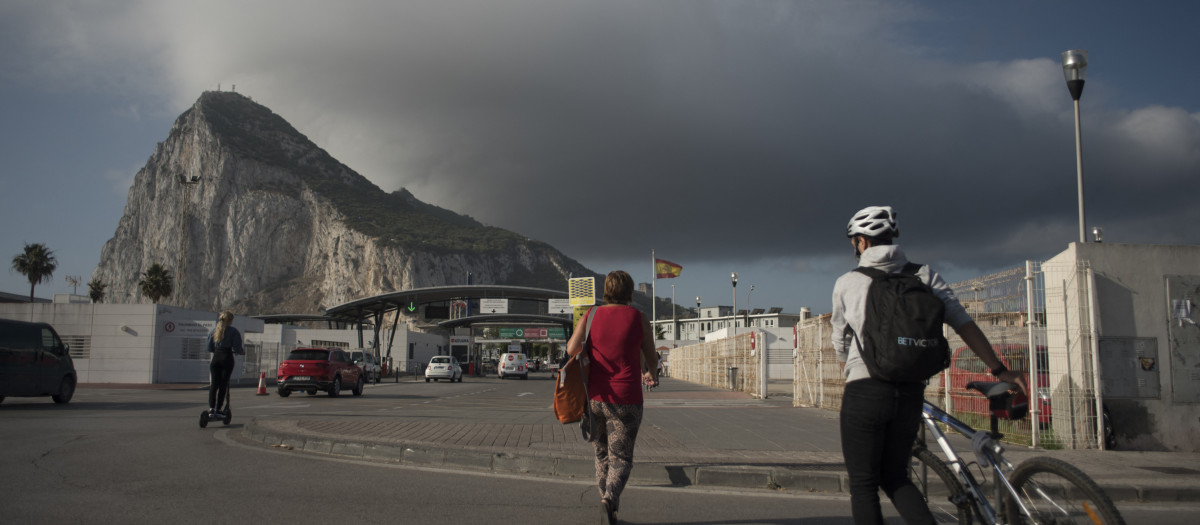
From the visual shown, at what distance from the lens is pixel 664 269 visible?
5153 centimetres

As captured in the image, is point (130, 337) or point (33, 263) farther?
point (33, 263)

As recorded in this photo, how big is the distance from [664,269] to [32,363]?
39.9m

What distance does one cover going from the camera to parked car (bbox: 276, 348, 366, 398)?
22.0 m

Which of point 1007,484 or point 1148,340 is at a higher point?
point 1148,340

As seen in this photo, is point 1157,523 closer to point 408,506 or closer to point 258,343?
point 408,506

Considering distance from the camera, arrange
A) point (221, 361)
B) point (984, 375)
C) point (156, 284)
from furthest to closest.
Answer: point (156, 284), point (221, 361), point (984, 375)

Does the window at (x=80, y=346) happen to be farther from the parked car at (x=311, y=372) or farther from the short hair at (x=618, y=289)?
the short hair at (x=618, y=289)

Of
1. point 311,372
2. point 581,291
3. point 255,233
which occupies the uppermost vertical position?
point 255,233

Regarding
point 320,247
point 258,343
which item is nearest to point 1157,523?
point 258,343

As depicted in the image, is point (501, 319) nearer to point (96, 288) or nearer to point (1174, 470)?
point (96, 288)

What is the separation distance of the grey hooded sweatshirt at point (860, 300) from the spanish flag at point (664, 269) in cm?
4784

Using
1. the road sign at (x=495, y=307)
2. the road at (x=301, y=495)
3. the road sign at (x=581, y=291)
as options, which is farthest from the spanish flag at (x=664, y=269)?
the road at (x=301, y=495)

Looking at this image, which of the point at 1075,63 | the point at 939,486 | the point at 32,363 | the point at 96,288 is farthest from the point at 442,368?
the point at 96,288

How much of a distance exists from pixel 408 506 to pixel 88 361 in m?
33.4
